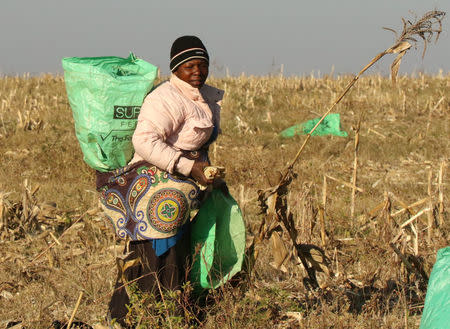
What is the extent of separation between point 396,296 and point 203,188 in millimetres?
1529

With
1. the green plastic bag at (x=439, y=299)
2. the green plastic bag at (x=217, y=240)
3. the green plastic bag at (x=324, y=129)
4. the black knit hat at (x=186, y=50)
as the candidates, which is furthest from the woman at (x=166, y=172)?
the green plastic bag at (x=324, y=129)

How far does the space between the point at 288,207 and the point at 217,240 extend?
2.38m

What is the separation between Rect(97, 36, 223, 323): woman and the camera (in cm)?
282

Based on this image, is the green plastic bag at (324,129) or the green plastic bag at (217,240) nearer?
the green plastic bag at (217,240)

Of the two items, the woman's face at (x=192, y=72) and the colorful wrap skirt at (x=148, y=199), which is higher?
the woman's face at (x=192, y=72)

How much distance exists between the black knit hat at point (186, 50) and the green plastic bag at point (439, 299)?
57.9 inches

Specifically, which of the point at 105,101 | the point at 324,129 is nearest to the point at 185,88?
the point at 105,101

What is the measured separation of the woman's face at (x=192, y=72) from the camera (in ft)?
9.61

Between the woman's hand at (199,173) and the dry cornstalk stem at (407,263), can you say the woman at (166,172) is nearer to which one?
the woman's hand at (199,173)

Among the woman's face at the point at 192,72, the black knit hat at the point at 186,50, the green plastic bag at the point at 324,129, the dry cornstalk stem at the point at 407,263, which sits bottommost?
the green plastic bag at the point at 324,129

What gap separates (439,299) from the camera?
2383mm

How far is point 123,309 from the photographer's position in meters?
3.14

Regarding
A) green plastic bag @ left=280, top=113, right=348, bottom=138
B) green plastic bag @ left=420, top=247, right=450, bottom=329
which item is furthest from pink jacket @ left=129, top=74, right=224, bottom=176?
green plastic bag @ left=280, top=113, right=348, bottom=138

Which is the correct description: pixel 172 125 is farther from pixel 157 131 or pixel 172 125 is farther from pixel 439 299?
pixel 439 299
